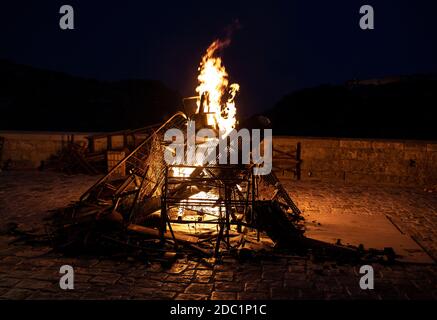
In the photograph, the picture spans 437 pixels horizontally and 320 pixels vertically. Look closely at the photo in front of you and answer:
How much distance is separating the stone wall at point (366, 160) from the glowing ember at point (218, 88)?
Result: 3645 millimetres

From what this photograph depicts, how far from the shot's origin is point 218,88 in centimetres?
1116

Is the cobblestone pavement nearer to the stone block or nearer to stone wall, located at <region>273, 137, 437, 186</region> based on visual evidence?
stone wall, located at <region>273, 137, 437, 186</region>

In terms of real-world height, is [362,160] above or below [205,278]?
above

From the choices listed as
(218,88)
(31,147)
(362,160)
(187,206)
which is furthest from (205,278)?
(31,147)

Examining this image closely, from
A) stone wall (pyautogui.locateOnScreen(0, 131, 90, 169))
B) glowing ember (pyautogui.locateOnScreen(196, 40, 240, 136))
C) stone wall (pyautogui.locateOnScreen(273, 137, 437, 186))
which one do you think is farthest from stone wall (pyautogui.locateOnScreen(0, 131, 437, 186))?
stone wall (pyautogui.locateOnScreen(0, 131, 90, 169))

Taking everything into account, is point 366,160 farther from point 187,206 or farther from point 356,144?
point 187,206

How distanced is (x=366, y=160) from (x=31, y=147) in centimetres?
1246

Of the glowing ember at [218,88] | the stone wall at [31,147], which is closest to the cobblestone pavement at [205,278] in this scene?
the glowing ember at [218,88]

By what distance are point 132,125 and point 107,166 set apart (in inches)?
1510

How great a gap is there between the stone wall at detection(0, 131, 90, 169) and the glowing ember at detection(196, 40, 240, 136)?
6.36 metres

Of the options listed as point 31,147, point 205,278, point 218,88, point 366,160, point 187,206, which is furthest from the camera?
point 31,147

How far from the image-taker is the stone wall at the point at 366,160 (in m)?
13.0
